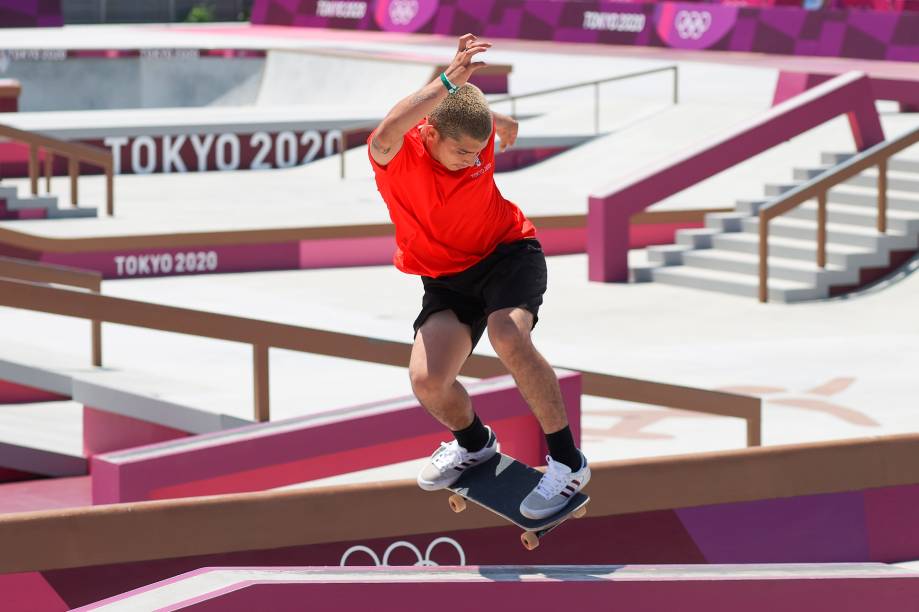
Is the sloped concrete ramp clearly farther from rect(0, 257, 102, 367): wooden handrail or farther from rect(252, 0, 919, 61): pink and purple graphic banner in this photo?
rect(252, 0, 919, 61): pink and purple graphic banner

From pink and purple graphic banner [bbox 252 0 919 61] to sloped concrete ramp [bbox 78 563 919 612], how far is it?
22.8m

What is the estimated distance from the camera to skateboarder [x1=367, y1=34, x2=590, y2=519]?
5672 mm

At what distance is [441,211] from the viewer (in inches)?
229

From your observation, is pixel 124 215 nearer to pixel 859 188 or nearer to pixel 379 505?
pixel 859 188

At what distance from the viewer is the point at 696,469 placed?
312 inches

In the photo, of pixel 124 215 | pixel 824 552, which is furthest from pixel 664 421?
pixel 124 215

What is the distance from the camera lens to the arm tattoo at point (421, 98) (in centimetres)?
536

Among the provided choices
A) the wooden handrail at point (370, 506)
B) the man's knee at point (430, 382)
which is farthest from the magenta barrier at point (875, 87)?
the man's knee at point (430, 382)

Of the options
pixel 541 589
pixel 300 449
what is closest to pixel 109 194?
pixel 300 449

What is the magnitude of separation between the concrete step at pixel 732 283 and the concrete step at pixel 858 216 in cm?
147

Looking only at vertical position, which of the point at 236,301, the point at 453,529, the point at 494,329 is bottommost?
the point at 236,301

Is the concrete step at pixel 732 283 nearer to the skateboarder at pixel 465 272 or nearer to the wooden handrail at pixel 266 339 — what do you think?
the wooden handrail at pixel 266 339

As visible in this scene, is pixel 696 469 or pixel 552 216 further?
pixel 552 216

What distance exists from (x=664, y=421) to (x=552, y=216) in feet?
28.1
